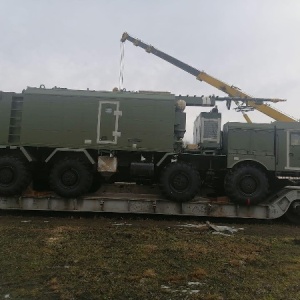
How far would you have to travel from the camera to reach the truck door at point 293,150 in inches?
447

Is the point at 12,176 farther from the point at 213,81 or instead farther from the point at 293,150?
the point at 213,81

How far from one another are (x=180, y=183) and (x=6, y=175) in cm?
491

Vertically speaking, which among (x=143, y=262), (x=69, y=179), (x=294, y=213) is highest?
(x=69, y=179)

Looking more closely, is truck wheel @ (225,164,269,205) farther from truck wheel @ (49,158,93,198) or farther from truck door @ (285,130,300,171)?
truck wheel @ (49,158,93,198)

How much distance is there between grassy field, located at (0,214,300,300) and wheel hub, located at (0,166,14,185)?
5.63 ft

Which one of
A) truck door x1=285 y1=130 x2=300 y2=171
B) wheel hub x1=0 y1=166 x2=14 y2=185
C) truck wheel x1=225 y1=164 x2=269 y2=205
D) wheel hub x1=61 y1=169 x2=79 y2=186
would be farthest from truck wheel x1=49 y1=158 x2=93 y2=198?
truck door x1=285 y1=130 x2=300 y2=171

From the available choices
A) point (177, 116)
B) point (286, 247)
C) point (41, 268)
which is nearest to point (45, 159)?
point (177, 116)

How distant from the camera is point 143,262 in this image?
19.7ft

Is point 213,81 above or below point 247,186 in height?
above

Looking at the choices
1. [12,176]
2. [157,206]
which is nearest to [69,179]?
[12,176]

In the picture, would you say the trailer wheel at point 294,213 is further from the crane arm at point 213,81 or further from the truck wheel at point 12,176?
the truck wheel at point 12,176

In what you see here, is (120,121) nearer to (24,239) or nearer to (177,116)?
(177,116)

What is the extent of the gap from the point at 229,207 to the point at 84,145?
4.51 metres

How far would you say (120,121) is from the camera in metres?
11.3
